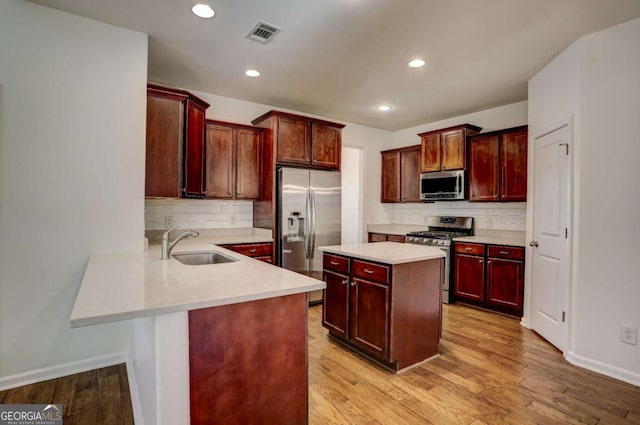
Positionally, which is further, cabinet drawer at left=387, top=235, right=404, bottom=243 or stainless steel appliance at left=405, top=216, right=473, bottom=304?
cabinet drawer at left=387, top=235, right=404, bottom=243

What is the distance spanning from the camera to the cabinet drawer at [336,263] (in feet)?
9.23

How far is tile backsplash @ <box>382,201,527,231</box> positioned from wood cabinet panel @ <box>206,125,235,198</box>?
3.03 metres

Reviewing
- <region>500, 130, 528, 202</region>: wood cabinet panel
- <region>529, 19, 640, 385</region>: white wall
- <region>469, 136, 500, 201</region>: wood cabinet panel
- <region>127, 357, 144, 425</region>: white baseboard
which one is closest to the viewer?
<region>127, 357, 144, 425</region>: white baseboard

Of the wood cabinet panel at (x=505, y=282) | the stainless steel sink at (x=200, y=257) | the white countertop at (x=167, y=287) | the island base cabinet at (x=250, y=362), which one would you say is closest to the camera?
the white countertop at (x=167, y=287)

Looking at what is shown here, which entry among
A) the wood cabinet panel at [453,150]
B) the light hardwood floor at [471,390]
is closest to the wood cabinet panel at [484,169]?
the wood cabinet panel at [453,150]

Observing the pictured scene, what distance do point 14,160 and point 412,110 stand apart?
4.44m

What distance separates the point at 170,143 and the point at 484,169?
3.83 meters

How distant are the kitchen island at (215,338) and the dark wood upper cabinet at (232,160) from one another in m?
2.35

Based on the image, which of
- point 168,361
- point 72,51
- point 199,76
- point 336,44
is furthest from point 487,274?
point 72,51

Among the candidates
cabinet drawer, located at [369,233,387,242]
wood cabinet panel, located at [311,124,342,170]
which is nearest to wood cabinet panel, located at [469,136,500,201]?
cabinet drawer, located at [369,233,387,242]

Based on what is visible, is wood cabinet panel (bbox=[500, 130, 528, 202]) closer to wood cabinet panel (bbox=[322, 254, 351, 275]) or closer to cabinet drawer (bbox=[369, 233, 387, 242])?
cabinet drawer (bbox=[369, 233, 387, 242])

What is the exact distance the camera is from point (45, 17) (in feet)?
7.82

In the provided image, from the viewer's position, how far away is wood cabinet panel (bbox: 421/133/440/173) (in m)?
4.81

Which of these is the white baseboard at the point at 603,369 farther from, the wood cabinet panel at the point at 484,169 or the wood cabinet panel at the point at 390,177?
the wood cabinet panel at the point at 390,177
